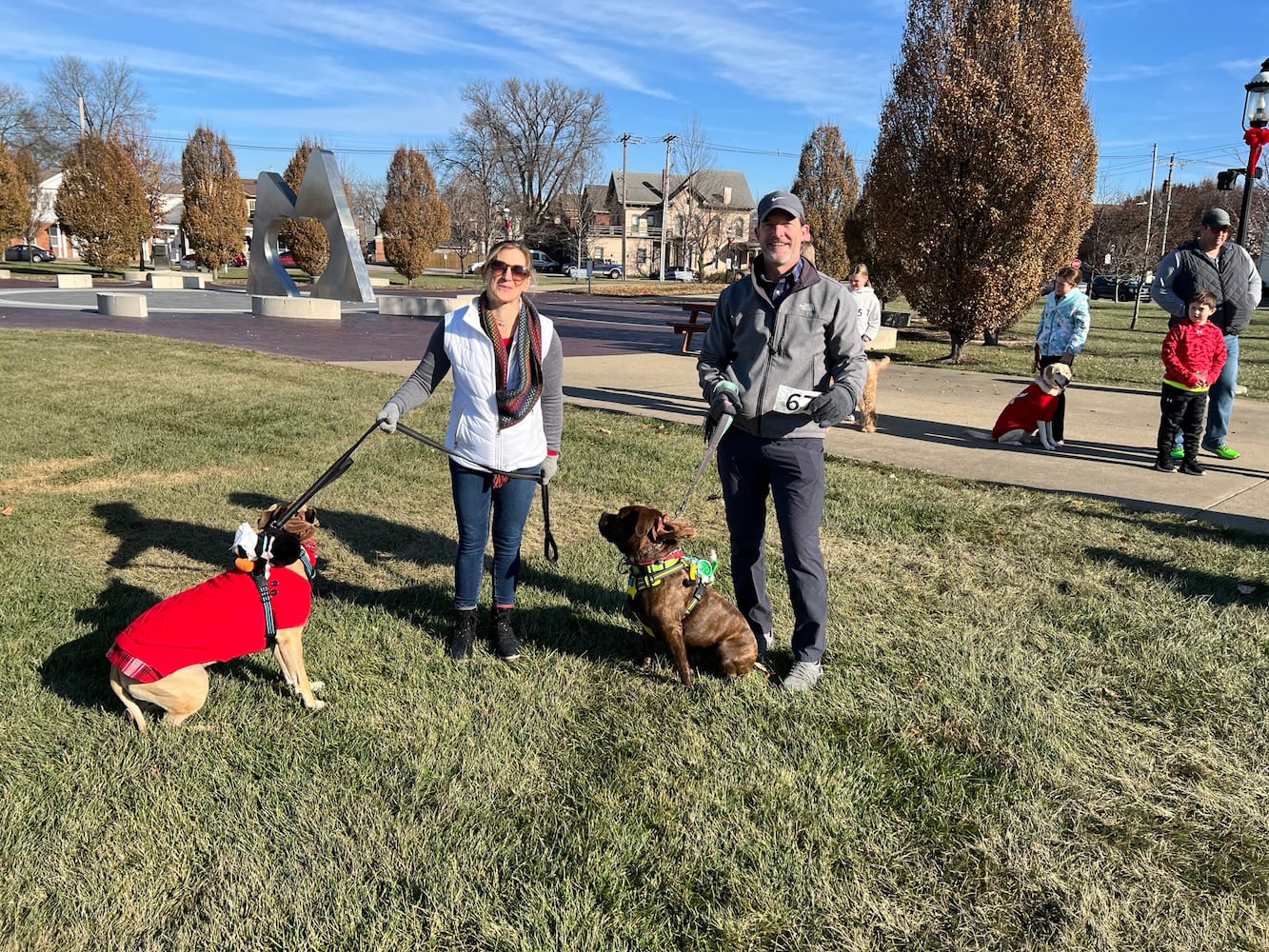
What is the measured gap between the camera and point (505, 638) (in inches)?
152

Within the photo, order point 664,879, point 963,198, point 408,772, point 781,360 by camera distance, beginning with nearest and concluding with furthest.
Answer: point 664,879
point 408,772
point 781,360
point 963,198

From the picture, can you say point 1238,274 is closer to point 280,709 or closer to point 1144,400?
point 1144,400

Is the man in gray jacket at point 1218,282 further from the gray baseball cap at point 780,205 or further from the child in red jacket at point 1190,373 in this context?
the gray baseball cap at point 780,205

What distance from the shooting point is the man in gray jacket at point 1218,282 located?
7254 mm

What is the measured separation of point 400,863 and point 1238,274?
26.8ft

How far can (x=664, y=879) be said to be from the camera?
2514mm

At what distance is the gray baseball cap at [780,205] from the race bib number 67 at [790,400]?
66cm

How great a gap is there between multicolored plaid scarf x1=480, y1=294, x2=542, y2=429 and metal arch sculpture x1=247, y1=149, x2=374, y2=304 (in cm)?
2325

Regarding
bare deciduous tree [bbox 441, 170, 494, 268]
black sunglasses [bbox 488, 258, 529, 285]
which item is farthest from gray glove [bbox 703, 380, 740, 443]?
bare deciduous tree [bbox 441, 170, 494, 268]

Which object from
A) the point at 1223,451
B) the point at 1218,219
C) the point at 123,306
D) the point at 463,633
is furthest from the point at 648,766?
the point at 123,306

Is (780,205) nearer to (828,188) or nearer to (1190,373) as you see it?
(1190,373)

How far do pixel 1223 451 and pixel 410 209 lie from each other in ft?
114

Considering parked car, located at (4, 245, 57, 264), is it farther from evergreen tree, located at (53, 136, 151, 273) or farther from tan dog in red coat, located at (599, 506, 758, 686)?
tan dog in red coat, located at (599, 506, 758, 686)

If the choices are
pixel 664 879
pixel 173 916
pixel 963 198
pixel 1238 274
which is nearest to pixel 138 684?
pixel 173 916
